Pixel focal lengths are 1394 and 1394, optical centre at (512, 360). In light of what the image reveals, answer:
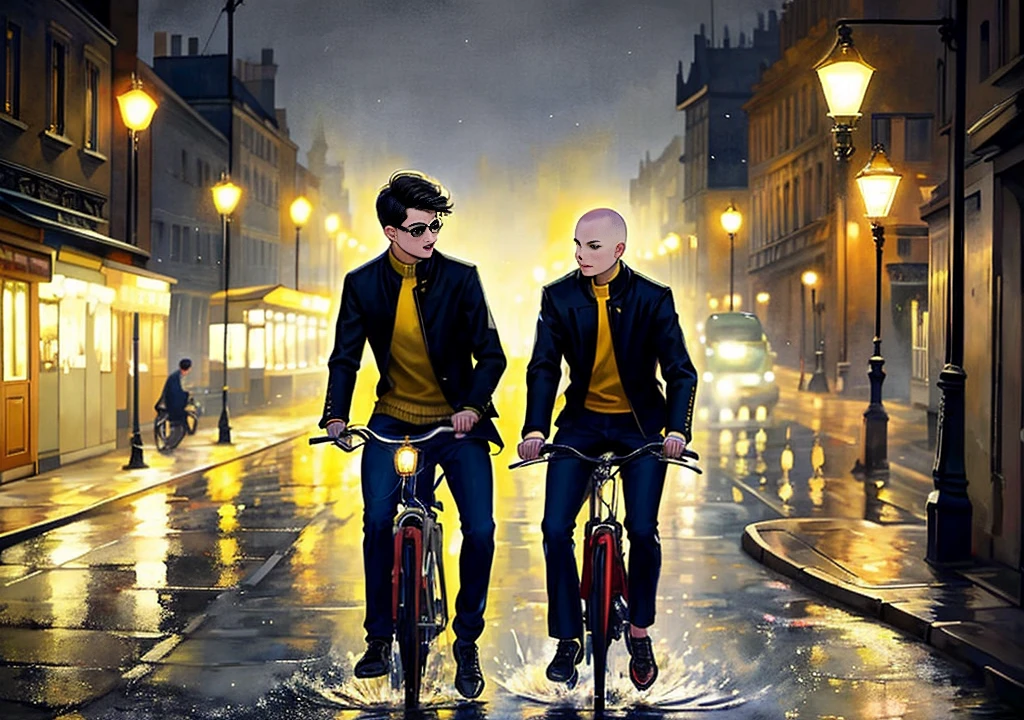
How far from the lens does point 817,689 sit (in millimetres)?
6879

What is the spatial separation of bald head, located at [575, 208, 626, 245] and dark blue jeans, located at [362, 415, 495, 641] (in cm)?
107

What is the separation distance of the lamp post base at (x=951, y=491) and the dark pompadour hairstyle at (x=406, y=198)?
18.5 ft

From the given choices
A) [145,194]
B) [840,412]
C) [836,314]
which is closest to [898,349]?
[836,314]

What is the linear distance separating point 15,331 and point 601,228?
1374cm

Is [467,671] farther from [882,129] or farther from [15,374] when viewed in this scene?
[882,129]

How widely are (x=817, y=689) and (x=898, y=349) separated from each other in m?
44.5

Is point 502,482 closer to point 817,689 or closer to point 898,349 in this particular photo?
point 817,689

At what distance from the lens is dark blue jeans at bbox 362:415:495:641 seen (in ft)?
20.9

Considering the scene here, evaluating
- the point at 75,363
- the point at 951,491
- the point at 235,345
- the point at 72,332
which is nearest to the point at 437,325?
the point at 951,491

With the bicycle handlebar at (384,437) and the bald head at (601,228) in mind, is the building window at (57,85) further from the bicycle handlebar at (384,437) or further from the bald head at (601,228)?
the bald head at (601,228)

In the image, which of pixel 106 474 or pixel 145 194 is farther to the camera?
pixel 145 194

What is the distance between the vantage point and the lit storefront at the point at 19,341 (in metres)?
17.5

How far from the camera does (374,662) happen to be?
6484 millimetres

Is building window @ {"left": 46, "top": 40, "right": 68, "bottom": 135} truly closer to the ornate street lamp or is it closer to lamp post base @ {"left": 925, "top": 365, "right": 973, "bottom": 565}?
the ornate street lamp
